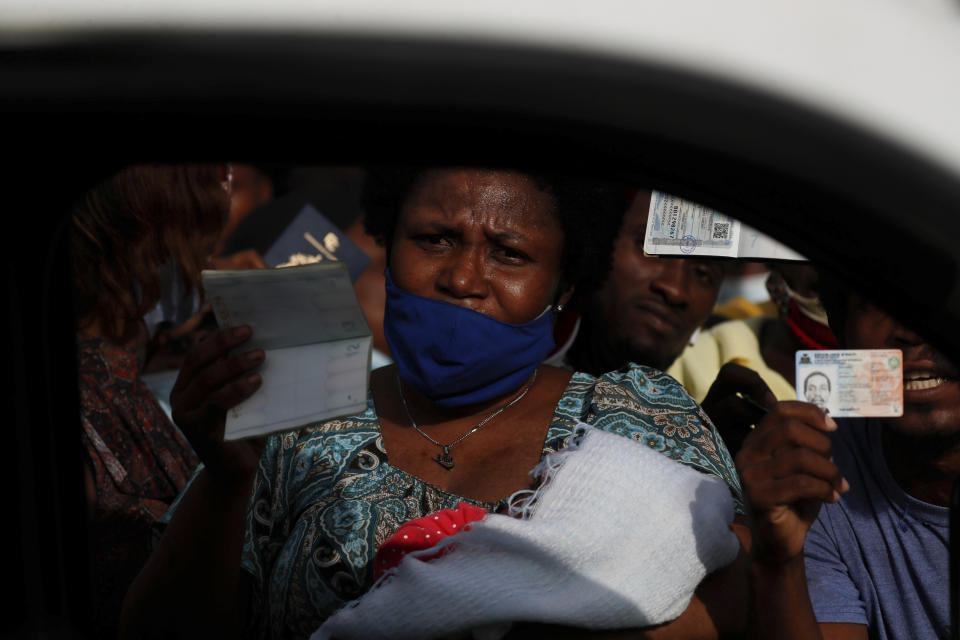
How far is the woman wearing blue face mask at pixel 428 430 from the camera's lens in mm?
2020

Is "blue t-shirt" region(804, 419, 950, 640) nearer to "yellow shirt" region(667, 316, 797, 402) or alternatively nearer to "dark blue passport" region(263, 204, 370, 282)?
"yellow shirt" region(667, 316, 797, 402)

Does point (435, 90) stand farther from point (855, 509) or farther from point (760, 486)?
point (855, 509)

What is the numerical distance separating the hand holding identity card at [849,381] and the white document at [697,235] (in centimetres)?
21

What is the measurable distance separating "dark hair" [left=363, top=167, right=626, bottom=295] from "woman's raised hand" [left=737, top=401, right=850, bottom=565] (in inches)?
33.2

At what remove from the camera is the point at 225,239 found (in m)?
5.29

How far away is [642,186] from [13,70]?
501mm

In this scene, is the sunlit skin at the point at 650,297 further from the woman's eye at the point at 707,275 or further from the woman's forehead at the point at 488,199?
the woman's forehead at the point at 488,199

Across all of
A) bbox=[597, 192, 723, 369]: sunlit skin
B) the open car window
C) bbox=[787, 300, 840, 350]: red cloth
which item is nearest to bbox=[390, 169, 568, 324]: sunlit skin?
bbox=[597, 192, 723, 369]: sunlit skin

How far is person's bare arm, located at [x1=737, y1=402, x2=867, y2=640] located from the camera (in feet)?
5.17

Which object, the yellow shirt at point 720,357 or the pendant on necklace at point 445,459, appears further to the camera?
the yellow shirt at point 720,357

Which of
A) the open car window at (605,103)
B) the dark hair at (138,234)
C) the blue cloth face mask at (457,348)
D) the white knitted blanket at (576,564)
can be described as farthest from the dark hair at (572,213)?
the open car window at (605,103)

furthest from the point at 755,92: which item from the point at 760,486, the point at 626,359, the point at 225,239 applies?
the point at 225,239

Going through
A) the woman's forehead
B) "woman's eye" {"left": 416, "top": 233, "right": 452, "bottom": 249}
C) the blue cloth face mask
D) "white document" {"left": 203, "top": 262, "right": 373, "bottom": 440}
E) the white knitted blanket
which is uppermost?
the woman's forehead

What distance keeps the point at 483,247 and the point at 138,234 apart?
1.29 meters
